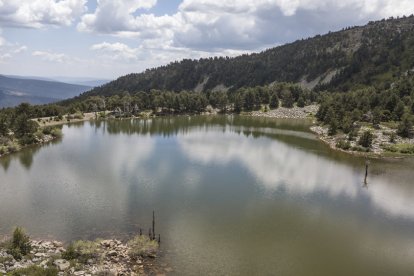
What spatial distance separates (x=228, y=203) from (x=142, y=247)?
19.4m

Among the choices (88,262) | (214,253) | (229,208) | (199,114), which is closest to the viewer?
(88,262)

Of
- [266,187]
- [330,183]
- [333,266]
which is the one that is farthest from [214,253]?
[330,183]

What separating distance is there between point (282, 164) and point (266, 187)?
18.6m

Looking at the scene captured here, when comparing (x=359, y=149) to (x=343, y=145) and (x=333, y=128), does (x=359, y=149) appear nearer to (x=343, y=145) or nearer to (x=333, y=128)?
(x=343, y=145)

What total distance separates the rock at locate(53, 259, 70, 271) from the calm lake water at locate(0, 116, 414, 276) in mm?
A: 7143

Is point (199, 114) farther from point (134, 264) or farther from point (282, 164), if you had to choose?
point (134, 264)

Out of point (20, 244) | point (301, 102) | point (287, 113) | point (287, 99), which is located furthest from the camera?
point (287, 99)

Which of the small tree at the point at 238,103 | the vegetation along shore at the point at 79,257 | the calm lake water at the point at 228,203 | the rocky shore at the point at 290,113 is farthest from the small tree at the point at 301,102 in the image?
the vegetation along shore at the point at 79,257

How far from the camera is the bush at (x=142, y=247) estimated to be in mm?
39756

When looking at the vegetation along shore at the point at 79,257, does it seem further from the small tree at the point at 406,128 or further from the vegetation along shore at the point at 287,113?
the small tree at the point at 406,128

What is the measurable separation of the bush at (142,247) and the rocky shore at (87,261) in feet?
0.34

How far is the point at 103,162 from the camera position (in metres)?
80.1

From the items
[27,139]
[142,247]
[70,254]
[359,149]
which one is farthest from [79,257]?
[359,149]

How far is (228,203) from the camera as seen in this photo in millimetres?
56406
